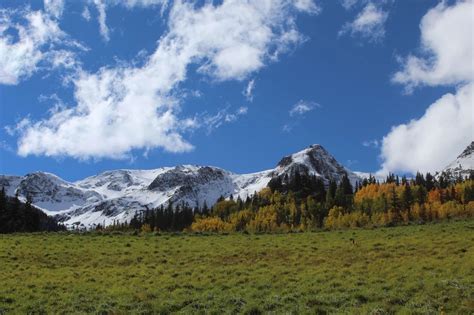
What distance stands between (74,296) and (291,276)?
1332 cm

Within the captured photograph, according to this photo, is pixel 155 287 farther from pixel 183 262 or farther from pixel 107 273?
pixel 183 262

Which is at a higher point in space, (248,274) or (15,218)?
(15,218)

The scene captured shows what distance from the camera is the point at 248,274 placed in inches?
1328

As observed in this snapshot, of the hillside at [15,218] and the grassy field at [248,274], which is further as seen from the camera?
the hillside at [15,218]

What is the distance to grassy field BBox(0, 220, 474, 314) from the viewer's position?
25219 millimetres

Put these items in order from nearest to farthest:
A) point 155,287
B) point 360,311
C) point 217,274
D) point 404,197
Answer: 1. point 360,311
2. point 155,287
3. point 217,274
4. point 404,197

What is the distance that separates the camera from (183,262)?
4078 cm

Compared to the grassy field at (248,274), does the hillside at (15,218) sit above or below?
above

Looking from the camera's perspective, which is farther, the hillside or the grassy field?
the hillside

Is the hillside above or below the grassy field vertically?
above

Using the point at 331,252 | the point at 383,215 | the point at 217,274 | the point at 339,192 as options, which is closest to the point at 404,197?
the point at 383,215

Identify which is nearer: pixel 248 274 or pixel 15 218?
pixel 248 274

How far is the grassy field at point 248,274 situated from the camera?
2522 cm

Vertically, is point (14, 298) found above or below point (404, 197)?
below
